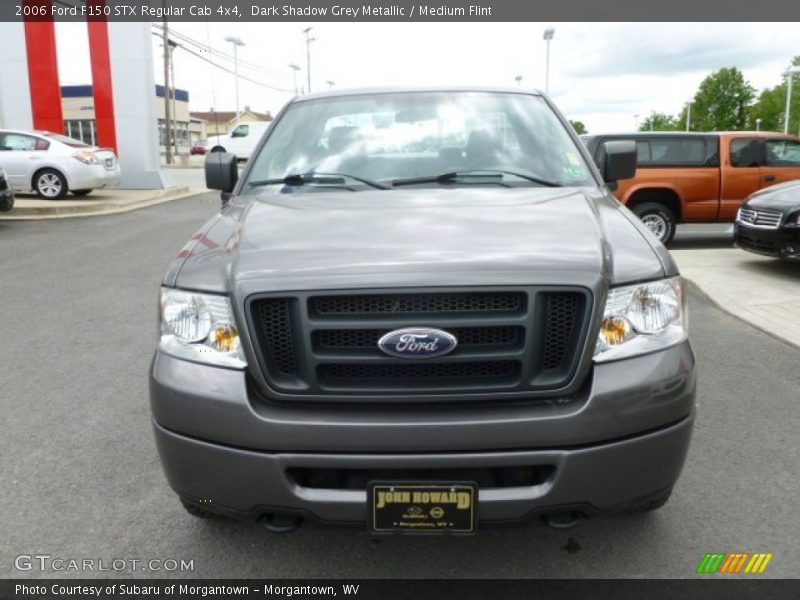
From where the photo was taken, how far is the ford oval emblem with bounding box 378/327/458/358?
2.22 meters

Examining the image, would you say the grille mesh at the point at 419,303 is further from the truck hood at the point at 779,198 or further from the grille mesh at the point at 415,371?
the truck hood at the point at 779,198

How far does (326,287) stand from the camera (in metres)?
2.22

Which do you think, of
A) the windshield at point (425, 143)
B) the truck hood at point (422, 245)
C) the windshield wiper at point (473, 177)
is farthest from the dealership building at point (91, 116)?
the truck hood at point (422, 245)

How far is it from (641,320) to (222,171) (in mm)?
2507

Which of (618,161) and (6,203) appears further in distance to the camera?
(6,203)

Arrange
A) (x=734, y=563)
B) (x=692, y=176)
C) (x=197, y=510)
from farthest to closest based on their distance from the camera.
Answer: (x=692, y=176) → (x=734, y=563) → (x=197, y=510)

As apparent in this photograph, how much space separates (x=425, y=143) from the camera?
3.60 m

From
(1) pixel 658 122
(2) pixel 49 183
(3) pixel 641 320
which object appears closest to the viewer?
(3) pixel 641 320

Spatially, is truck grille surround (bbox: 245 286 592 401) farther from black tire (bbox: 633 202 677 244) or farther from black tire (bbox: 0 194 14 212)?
black tire (bbox: 0 194 14 212)

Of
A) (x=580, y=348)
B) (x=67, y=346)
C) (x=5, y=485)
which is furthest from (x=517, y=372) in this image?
(x=67, y=346)

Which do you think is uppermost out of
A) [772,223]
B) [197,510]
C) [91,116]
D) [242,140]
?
[91,116]

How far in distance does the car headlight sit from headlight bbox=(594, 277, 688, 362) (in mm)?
1155

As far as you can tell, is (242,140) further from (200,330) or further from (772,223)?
(200,330)

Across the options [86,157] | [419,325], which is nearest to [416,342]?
[419,325]
